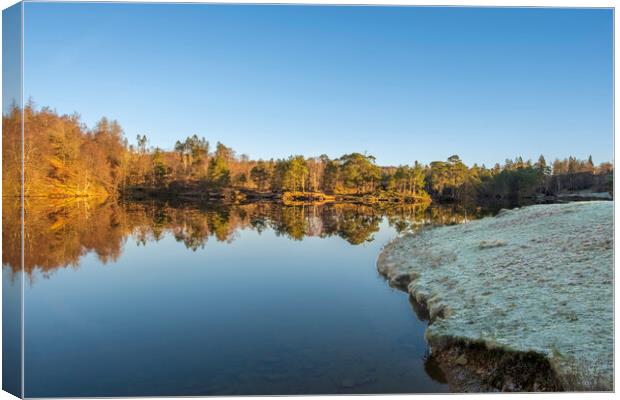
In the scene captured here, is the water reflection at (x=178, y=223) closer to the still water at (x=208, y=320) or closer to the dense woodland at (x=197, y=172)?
the still water at (x=208, y=320)

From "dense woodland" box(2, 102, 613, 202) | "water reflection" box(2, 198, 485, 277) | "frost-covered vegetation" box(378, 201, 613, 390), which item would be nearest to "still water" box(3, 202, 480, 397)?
"water reflection" box(2, 198, 485, 277)

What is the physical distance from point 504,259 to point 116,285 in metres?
9.12

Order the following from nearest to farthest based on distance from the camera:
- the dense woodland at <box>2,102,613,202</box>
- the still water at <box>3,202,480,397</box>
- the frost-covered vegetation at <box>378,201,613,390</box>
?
the frost-covered vegetation at <box>378,201,613,390</box>
the still water at <box>3,202,480,397</box>
the dense woodland at <box>2,102,613,202</box>

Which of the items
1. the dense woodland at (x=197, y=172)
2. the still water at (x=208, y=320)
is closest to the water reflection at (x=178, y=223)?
the still water at (x=208, y=320)

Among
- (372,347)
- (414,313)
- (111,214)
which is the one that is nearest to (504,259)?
(414,313)

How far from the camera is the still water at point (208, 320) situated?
498cm

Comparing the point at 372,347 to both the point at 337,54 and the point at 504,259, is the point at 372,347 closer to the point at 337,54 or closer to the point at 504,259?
the point at 337,54

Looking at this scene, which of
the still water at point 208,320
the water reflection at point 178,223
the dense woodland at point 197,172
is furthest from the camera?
the water reflection at point 178,223

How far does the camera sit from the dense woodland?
6418 millimetres

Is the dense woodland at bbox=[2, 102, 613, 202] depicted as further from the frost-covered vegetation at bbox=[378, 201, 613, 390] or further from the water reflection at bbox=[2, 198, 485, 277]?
the frost-covered vegetation at bbox=[378, 201, 613, 390]

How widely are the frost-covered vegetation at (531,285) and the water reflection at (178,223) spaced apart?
3724mm

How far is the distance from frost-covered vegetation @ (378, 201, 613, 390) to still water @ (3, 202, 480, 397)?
707 millimetres

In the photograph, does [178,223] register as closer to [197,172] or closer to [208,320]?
[197,172]

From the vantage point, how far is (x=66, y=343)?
19.5 feet
